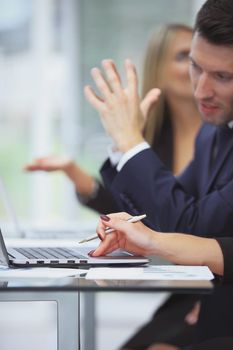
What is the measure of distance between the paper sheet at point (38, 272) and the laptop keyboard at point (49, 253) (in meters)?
0.09

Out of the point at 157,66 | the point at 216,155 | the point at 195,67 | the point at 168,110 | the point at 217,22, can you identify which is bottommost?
the point at 168,110

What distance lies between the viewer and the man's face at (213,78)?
1.81 meters

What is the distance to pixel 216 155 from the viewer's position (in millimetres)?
1944

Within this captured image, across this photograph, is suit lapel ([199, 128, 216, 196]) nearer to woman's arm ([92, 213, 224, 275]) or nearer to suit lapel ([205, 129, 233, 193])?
suit lapel ([205, 129, 233, 193])

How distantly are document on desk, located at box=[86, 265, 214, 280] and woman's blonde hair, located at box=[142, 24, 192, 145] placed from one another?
149 cm

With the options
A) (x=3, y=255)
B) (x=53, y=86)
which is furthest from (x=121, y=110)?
(x=53, y=86)

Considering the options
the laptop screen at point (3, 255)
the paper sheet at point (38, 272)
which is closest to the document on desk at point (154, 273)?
the paper sheet at point (38, 272)

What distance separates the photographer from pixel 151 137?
2789 millimetres

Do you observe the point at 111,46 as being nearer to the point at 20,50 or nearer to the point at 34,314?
the point at 20,50

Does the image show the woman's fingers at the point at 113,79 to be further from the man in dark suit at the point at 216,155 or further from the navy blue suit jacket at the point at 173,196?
the navy blue suit jacket at the point at 173,196

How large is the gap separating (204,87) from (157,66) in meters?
1.18

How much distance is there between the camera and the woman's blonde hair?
9.44 feet

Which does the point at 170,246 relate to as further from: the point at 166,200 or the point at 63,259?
the point at 166,200

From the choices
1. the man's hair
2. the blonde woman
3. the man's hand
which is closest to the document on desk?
the man's hand
